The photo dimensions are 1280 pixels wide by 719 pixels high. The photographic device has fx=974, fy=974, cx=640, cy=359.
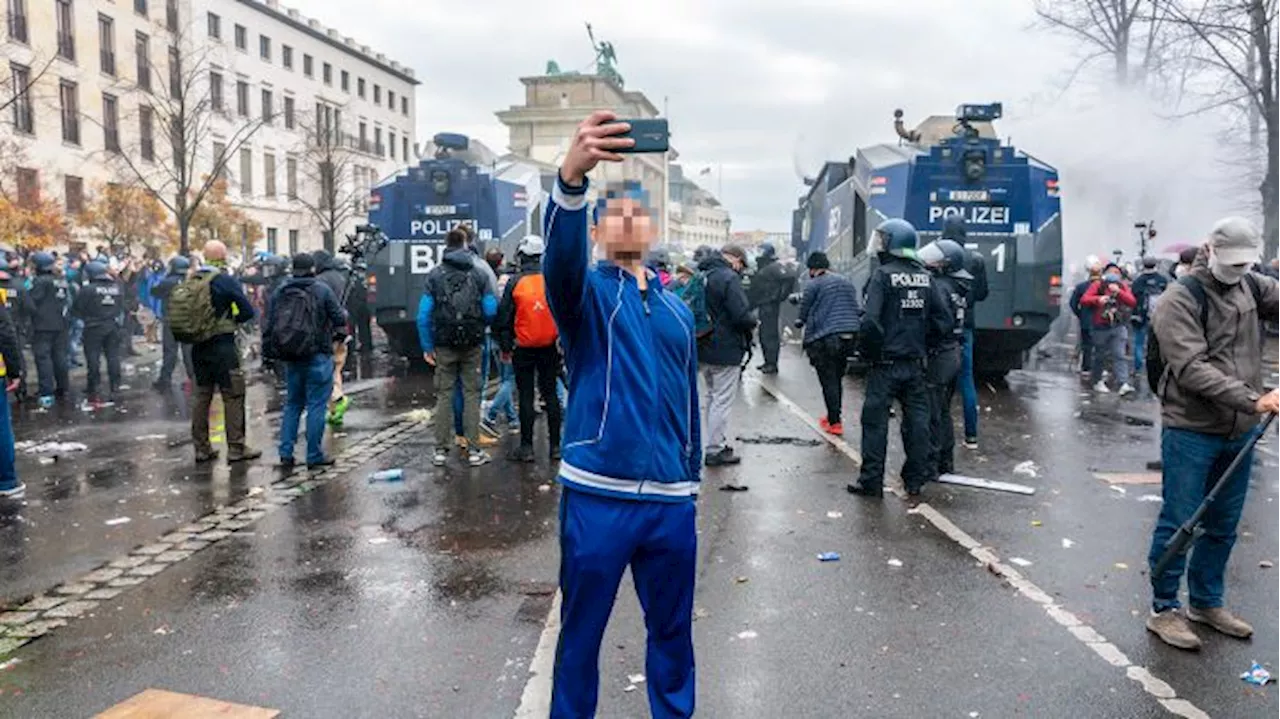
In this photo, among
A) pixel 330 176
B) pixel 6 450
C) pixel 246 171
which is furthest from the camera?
pixel 246 171

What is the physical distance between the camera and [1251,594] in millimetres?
5203

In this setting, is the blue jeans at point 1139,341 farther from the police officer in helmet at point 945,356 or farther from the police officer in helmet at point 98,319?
the police officer in helmet at point 98,319

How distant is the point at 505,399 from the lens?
10.3 meters

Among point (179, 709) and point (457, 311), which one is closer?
point (179, 709)

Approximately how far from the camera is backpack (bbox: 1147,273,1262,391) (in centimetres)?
457

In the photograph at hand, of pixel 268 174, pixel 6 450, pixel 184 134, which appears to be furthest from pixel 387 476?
pixel 268 174

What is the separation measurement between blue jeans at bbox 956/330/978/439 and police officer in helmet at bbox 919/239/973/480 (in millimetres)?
820

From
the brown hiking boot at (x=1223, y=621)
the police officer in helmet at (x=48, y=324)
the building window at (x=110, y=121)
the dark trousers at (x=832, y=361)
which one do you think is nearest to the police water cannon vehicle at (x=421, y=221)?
the police officer in helmet at (x=48, y=324)

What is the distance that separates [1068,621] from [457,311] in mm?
5334

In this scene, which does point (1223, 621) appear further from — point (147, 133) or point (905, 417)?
point (147, 133)

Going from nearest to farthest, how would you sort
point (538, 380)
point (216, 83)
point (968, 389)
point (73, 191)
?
point (538, 380)
point (968, 389)
point (73, 191)
point (216, 83)

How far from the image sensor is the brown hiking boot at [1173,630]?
14.5 ft

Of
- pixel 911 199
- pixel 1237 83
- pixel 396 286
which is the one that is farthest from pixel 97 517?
pixel 1237 83

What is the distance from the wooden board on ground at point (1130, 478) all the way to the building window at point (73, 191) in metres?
35.4
